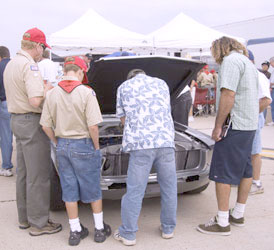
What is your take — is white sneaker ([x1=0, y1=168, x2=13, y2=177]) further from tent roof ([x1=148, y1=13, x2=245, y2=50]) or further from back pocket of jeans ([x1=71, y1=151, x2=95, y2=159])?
tent roof ([x1=148, y1=13, x2=245, y2=50])

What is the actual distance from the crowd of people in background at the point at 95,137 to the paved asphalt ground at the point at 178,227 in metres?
0.10

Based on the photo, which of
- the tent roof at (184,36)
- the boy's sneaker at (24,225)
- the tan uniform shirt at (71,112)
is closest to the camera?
the tan uniform shirt at (71,112)

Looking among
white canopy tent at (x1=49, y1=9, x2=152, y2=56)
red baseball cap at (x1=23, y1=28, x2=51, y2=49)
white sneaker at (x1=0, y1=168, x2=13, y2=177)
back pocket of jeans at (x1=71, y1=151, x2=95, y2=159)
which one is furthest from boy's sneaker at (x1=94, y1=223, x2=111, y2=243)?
white canopy tent at (x1=49, y1=9, x2=152, y2=56)

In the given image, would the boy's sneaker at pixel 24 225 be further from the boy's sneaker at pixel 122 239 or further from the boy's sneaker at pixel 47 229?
the boy's sneaker at pixel 122 239

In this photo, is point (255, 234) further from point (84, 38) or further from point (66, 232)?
point (84, 38)

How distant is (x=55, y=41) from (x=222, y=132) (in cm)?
1016

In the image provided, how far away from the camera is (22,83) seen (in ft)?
10.7

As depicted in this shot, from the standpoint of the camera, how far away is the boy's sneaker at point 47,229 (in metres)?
3.46

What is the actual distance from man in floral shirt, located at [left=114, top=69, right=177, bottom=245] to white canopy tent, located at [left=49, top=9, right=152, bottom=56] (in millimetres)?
9907

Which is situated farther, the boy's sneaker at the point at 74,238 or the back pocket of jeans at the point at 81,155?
the boy's sneaker at the point at 74,238

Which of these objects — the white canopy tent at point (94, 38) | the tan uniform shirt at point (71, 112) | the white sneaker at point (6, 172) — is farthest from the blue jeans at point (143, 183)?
the white canopy tent at point (94, 38)

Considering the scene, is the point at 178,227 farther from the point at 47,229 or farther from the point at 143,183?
the point at 47,229

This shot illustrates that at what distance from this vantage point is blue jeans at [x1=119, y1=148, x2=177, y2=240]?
123 inches

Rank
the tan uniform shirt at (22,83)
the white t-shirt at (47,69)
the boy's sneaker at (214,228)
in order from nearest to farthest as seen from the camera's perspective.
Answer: the tan uniform shirt at (22,83), the boy's sneaker at (214,228), the white t-shirt at (47,69)
